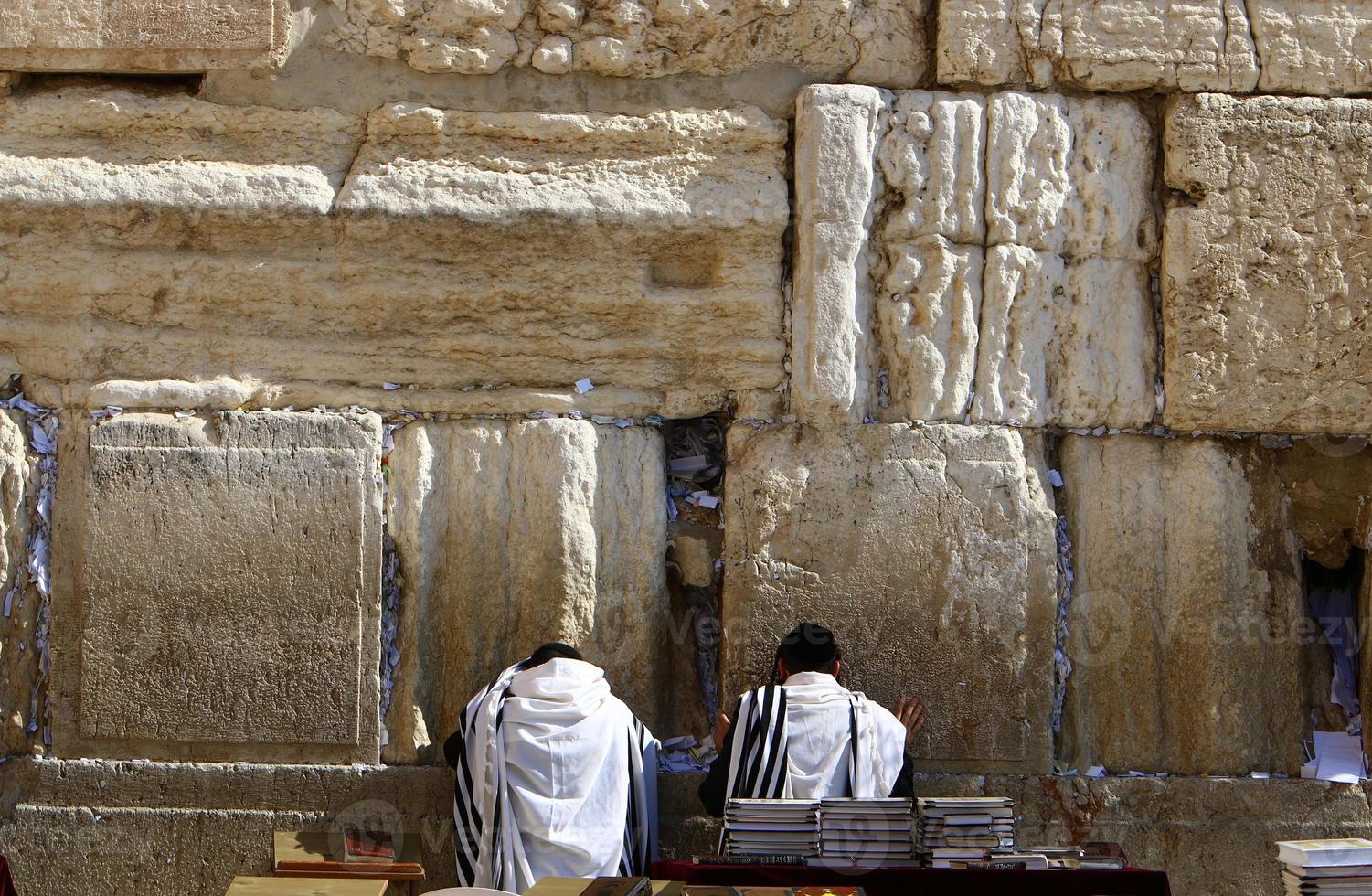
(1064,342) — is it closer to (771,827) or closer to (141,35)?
(771,827)

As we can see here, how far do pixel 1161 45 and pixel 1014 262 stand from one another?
0.86 meters

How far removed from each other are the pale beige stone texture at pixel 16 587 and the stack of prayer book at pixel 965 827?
291 centimetres

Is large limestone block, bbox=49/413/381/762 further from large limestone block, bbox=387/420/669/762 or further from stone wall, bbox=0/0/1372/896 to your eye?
large limestone block, bbox=387/420/669/762

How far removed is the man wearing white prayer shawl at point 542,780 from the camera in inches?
177

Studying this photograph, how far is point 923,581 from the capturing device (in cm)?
505

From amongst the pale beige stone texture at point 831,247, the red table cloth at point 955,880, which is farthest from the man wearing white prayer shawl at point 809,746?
the pale beige stone texture at point 831,247

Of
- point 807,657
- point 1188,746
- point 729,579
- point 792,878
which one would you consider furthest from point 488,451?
point 1188,746

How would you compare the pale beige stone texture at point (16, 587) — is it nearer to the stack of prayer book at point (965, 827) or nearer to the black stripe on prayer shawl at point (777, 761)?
the black stripe on prayer shawl at point (777, 761)

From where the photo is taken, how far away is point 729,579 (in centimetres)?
507

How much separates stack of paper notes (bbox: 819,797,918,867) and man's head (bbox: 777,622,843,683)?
0.68 m

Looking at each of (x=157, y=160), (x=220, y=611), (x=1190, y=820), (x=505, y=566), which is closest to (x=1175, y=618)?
(x=1190, y=820)

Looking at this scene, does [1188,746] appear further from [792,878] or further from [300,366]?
[300,366]

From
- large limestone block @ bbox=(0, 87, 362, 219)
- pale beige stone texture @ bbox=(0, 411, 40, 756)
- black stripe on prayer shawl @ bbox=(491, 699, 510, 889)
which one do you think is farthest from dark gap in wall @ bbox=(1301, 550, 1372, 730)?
pale beige stone texture @ bbox=(0, 411, 40, 756)

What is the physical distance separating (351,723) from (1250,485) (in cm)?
A: 299
